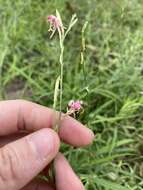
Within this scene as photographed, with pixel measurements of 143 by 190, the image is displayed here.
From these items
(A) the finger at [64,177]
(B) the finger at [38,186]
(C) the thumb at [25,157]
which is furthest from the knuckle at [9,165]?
(B) the finger at [38,186]

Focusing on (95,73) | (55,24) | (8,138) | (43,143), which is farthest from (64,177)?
(95,73)

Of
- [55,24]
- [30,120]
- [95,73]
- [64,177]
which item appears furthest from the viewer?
[95,73]

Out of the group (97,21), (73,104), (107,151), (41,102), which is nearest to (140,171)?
(107,151)

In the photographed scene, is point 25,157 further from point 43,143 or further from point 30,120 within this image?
point 30,120

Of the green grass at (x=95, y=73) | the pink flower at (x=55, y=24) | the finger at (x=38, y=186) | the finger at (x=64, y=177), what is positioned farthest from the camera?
the green grass at (x=95, y=73)

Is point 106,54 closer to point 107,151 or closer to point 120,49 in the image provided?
point 120,49

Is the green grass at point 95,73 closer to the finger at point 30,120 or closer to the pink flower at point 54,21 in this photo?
Result: the finger at point 30,120
